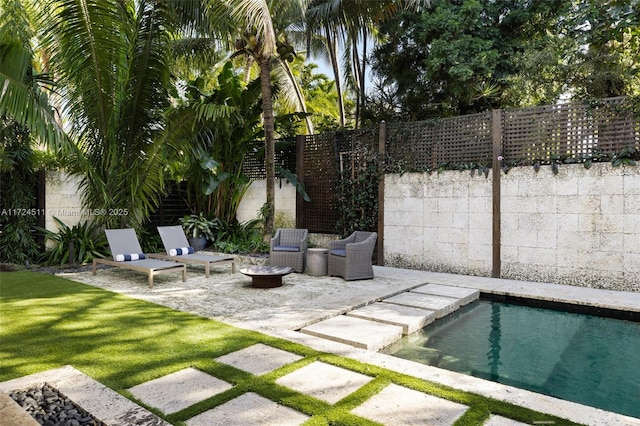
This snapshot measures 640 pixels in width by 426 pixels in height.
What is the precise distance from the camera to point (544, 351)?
13.5ft

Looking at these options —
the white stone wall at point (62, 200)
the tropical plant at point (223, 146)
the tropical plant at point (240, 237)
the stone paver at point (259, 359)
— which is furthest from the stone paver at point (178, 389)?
the white stone wall at point (62, 200)

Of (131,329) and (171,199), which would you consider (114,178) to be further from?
(131,329)

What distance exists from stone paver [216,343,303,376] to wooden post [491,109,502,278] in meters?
5.39

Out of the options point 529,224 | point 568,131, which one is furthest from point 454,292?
point 568,131

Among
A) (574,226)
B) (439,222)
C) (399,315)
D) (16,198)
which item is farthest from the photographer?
(439,222)

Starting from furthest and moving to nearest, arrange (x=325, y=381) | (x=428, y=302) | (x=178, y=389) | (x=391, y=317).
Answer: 1. (x=428, y=302)
2. (x=391, y=317)
3. (x=325, y=381)
4. (x=178, y=389)

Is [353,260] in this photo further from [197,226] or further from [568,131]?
[197,226]

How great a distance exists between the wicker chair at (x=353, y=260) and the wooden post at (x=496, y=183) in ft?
7.55

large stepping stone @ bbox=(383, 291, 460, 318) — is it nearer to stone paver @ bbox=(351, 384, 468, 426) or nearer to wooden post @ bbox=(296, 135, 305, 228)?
stone paver @ bbox=(351, 384, 468, 426)

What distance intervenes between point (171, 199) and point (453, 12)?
867 cm

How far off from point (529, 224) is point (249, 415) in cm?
643

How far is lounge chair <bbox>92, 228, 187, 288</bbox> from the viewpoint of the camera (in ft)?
21.0

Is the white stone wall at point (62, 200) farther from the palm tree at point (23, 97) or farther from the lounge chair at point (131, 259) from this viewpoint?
the palm tree at point (23, 97)

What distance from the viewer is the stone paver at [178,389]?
104 inches
